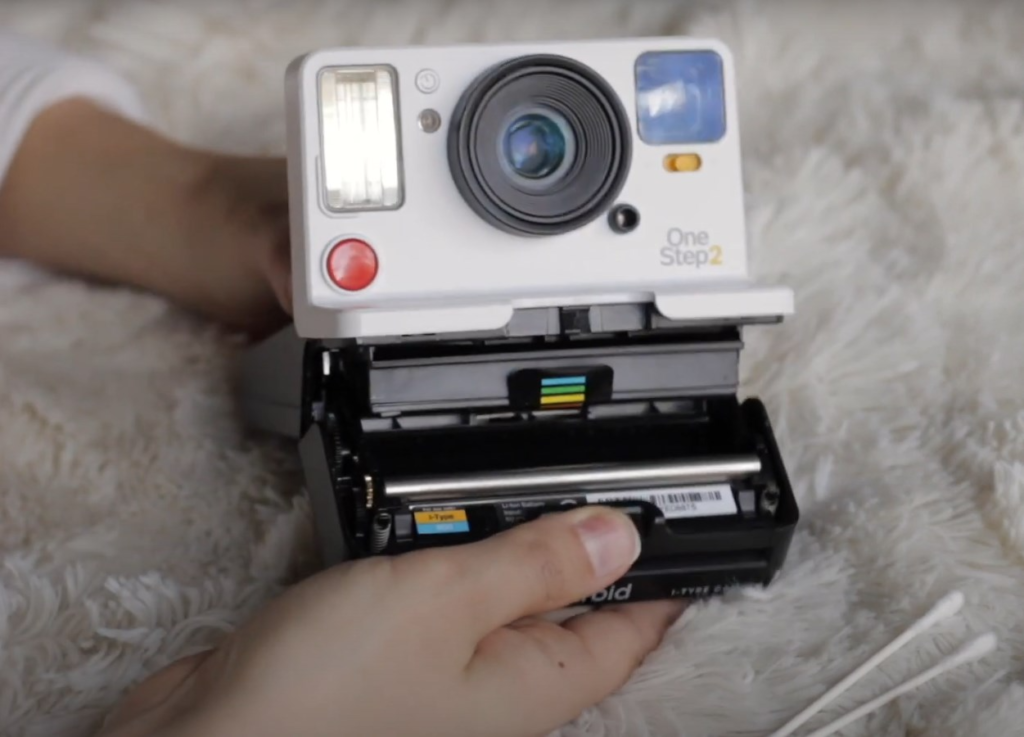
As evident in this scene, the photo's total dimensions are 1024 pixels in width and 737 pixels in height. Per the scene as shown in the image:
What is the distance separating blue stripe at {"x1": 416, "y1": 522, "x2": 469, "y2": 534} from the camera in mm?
826

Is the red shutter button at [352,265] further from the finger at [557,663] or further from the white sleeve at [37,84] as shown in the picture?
the white sleeve at [37,84]

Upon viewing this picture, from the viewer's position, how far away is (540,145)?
880 mm

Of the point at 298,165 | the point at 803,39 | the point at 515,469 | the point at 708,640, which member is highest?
the point at 803,39

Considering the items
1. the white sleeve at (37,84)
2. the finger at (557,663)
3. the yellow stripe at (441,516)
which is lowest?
the finger at (557,663)

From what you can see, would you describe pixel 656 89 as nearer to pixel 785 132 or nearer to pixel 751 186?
pixel 751 186

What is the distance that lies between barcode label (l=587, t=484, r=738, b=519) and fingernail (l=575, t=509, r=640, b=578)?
38 millimetres

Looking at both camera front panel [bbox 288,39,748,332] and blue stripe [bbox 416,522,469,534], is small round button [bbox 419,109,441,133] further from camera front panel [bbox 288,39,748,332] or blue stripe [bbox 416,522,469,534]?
blue stripe [bbox 416,522,469,534]

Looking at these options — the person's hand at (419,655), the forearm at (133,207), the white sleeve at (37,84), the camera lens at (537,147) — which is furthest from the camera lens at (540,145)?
the white sleeve at (37,84)

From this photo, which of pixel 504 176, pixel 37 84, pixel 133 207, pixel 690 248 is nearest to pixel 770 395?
pixel 690 248

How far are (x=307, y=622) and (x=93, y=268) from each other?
61 centimetres

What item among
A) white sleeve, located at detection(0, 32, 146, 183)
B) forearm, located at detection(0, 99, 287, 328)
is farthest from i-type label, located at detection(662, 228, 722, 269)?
white sleeve, located at detection(0, 32, 146, 183)

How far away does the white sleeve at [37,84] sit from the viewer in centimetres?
120

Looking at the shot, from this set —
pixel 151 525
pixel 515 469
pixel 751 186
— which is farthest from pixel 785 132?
pixel 151 525

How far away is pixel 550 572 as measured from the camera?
2.55ft
